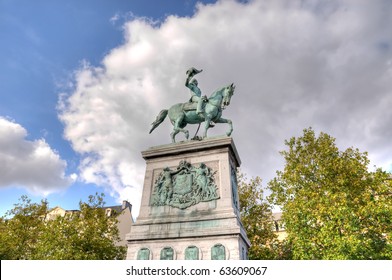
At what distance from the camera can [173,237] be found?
9.26 m

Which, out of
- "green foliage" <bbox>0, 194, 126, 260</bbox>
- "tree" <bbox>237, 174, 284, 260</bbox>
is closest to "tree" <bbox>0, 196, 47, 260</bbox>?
"green foliage" <bbox>0, 194, 126, 260</bbox>

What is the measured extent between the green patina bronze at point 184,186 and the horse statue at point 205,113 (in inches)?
71.2

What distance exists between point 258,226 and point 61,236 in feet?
53.5

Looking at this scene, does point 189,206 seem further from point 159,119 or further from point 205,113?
point 159,119

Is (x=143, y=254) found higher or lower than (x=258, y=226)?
lower

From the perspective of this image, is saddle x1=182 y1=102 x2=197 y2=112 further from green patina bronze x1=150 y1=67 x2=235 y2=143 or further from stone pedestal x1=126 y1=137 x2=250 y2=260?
stone pedestal x1=126 y1=137 x2=250 y2=260

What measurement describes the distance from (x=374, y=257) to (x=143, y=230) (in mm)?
14469

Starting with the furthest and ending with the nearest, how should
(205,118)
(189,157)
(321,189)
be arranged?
(321,189)
(205,118)
(189,157)

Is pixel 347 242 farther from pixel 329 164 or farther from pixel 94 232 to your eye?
pixel 94 232

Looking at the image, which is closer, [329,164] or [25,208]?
[329,164]

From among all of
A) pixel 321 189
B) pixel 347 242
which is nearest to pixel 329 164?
pixel 321 189

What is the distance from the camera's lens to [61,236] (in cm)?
2312

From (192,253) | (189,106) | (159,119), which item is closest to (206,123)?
(189,106)
